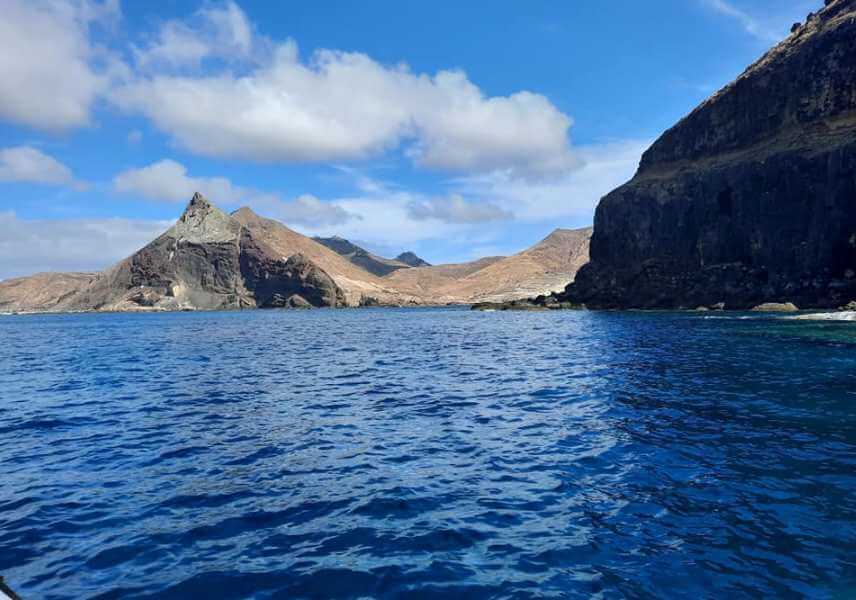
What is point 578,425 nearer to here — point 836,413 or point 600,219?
point 836,413

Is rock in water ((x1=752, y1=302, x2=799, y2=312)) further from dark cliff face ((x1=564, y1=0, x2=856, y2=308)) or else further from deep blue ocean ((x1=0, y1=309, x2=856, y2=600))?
deep blue ocean ((x1=0, y1=309, x2=856, y2=600))

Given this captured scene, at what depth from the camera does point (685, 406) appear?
22344 millimetres

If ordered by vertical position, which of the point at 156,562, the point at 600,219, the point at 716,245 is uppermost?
the point at 600,219

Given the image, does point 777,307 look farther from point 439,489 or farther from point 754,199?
point 439,489

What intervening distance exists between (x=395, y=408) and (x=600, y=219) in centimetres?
14160

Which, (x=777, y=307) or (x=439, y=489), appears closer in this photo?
(x=439, y=489)

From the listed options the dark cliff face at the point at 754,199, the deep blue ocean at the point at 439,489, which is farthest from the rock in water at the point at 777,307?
the deep blue ocean at the point at 439,489

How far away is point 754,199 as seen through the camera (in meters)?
109

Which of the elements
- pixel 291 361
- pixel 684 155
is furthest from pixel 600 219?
pixel 291 361

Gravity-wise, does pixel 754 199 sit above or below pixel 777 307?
above

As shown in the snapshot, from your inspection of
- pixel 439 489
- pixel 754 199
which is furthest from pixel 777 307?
pixel 439 489

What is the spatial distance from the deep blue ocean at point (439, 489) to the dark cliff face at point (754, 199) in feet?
263

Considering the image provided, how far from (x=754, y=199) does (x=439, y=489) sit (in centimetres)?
11874

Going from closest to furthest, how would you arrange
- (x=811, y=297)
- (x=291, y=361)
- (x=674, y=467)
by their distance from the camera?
(x=674, y=467)
(x=291, y=361)
(x=811, y=297)
